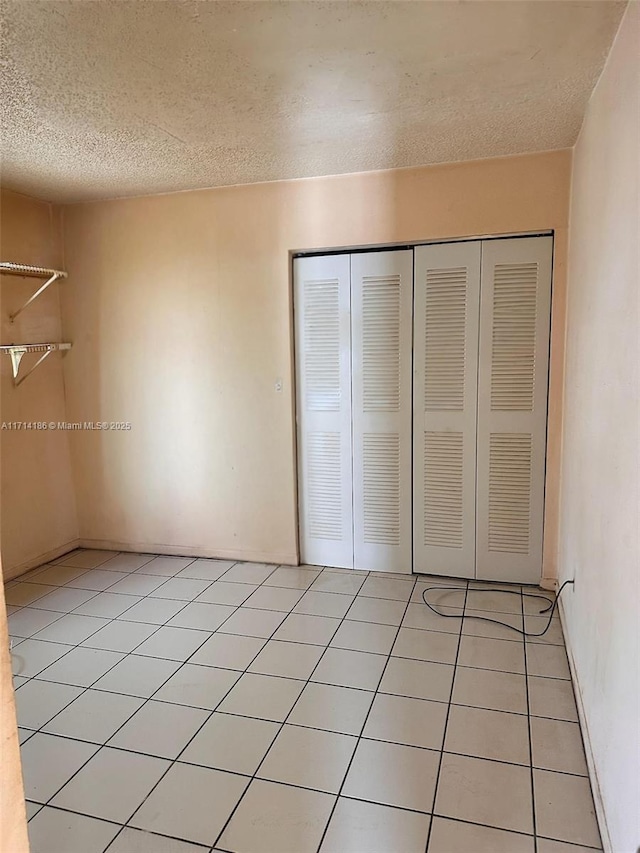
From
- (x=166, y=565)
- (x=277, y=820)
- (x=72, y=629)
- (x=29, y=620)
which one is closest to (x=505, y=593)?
(x=277, y=820)

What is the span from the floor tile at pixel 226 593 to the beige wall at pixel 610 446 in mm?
1686

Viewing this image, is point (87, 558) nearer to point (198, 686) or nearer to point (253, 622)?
point (253, 622)

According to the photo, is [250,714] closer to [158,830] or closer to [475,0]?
[158,830]

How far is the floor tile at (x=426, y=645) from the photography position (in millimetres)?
2537

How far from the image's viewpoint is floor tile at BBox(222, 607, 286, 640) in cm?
281

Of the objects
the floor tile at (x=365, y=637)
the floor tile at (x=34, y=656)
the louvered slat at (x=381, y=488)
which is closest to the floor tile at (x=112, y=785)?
the floor tile at (x=34, y=656)

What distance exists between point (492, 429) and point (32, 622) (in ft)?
8.69

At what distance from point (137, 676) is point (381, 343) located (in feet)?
6.88

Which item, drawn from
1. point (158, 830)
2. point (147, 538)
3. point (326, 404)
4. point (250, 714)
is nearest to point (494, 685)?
point (250, 714)

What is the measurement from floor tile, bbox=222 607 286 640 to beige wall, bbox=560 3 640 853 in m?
1.37

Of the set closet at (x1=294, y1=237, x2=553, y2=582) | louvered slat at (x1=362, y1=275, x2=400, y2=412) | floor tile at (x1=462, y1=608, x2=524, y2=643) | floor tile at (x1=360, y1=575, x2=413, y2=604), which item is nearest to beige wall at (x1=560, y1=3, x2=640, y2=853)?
floor tile at (x1=462, y1=608, x2=524, y2=643)

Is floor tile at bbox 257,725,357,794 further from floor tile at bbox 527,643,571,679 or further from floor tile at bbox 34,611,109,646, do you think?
floor tile at bbox 34,611,109,646

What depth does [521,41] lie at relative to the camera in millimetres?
1779

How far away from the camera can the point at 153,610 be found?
10.1 feet
